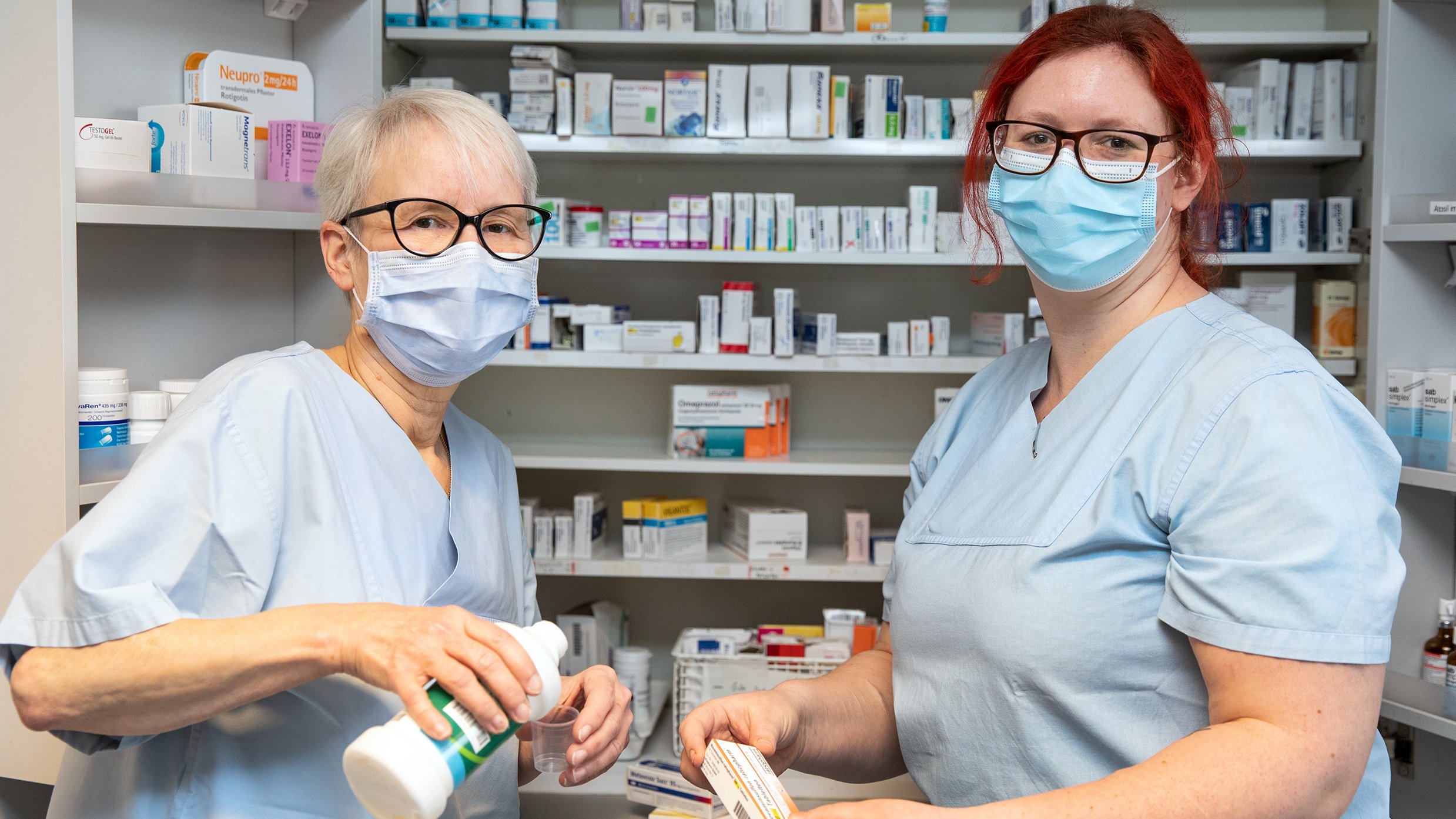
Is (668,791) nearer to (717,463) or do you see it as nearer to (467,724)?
(717,463)

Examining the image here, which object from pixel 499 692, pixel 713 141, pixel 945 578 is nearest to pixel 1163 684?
pixel 945 578

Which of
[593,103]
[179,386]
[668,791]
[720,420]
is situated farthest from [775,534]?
[179,386]

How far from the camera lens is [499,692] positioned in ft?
3.16

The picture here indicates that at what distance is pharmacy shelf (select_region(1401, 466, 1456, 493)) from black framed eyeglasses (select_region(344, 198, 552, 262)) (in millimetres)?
1959

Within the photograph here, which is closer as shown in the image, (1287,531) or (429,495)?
(1287,531)

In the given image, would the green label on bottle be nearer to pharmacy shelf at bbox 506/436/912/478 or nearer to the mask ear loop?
the mask ear loop

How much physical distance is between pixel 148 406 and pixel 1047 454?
1.57 m

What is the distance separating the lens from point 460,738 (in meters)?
0.94

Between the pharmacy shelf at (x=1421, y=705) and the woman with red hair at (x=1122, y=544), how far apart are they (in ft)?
4.25

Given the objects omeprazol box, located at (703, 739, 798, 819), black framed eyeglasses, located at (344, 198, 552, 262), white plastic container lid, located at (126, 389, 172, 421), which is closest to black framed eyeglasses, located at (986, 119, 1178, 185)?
black framed eyeglasses, located at (344, 198, 552, 262)

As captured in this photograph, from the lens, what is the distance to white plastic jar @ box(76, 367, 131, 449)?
68.0 inches

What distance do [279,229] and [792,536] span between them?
65.1 inches

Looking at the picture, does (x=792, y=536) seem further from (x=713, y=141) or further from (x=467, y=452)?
(x=467, y=452)

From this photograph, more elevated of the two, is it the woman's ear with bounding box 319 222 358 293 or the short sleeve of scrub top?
the woman's ear with bounding box 319 222 358 293
